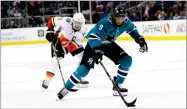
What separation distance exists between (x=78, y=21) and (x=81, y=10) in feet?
27.6

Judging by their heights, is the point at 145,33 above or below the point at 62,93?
above

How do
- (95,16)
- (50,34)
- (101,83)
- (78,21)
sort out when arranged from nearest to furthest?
1. (78,21)
2. (50,34)
3. (101,83)
4. (95,16)

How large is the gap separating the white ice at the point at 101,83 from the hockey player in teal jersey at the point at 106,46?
22cm

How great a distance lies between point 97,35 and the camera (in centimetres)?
394

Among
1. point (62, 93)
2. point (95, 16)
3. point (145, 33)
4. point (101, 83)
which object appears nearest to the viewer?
point (62, 93)

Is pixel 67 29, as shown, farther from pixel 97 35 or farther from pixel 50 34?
pixel 97 35

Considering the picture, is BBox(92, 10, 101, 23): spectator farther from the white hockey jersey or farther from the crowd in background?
the white hockey jersey

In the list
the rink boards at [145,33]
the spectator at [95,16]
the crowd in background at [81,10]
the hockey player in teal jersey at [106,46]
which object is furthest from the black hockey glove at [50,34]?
the spectator at [95,16]

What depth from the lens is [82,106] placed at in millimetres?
3848

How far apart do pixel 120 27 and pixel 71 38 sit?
0.93 meters

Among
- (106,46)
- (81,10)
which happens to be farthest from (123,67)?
(81,10)

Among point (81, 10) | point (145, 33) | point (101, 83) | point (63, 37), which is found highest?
point (81, 10)

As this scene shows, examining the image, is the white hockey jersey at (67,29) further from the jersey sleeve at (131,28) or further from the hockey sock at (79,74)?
the hockey sock at (79,74)

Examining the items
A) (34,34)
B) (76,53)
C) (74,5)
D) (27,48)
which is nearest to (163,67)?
(76,53)
